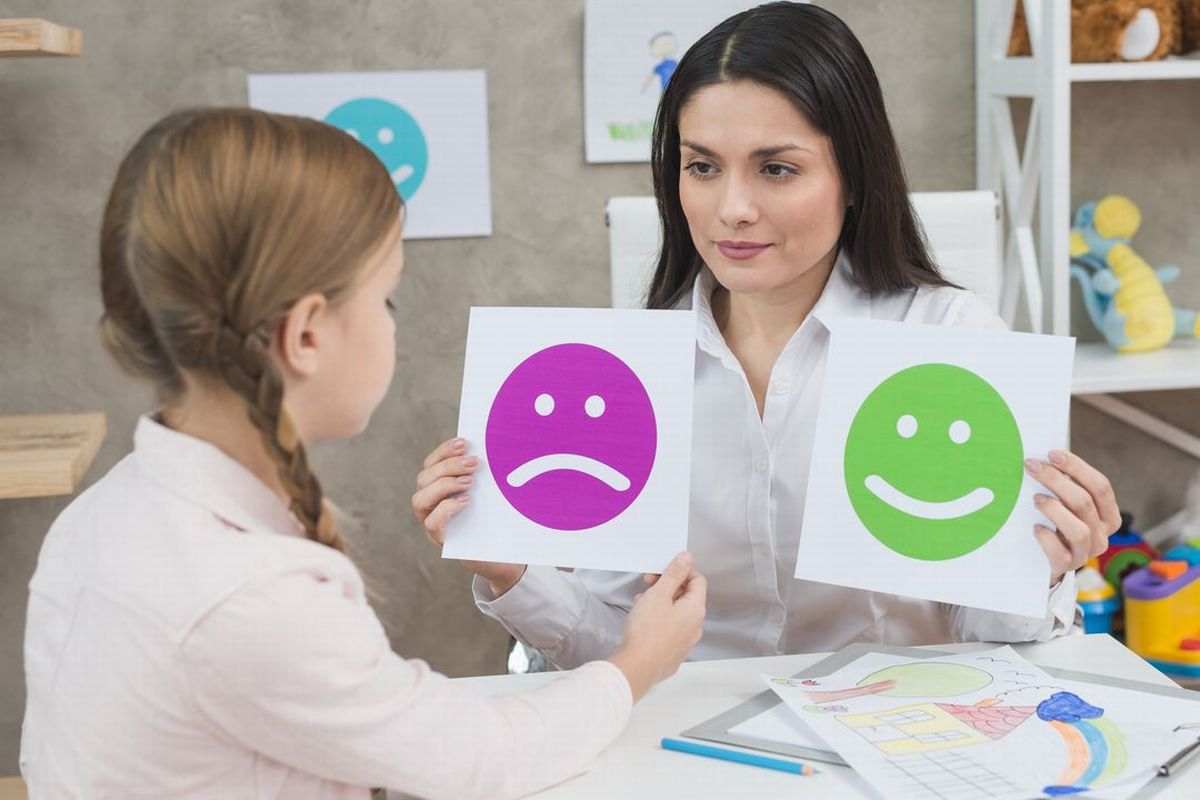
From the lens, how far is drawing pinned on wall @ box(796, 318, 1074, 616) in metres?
1.08

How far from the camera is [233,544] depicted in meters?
0.77

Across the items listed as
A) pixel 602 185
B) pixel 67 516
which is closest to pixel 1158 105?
pixel 602 185

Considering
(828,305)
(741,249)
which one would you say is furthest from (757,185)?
(828,305)

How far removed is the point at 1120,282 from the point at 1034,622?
1294 millimetres

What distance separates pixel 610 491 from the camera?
1.15 metres

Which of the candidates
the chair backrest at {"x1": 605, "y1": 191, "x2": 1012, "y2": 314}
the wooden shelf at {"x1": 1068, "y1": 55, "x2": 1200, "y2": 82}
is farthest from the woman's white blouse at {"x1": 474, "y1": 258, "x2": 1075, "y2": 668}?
the wooden shelf at {"x1": 1068, "y1": 55, "x2": 1200, "y2": 82}

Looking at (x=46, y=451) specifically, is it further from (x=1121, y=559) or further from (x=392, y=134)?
(x=1121, y=559)

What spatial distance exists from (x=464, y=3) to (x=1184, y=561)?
1.65 m

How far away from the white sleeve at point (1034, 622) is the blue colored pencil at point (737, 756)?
1.12 feet

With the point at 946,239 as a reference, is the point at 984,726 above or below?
below

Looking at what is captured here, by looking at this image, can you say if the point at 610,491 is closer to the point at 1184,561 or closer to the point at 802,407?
the point at 802,407

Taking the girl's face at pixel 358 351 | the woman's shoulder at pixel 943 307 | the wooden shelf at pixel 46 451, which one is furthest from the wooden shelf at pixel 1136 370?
the wooden shelf at pixel 46 451

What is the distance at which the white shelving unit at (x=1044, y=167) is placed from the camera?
202 centimetres

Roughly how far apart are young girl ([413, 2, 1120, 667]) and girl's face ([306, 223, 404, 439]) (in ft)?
1.08
